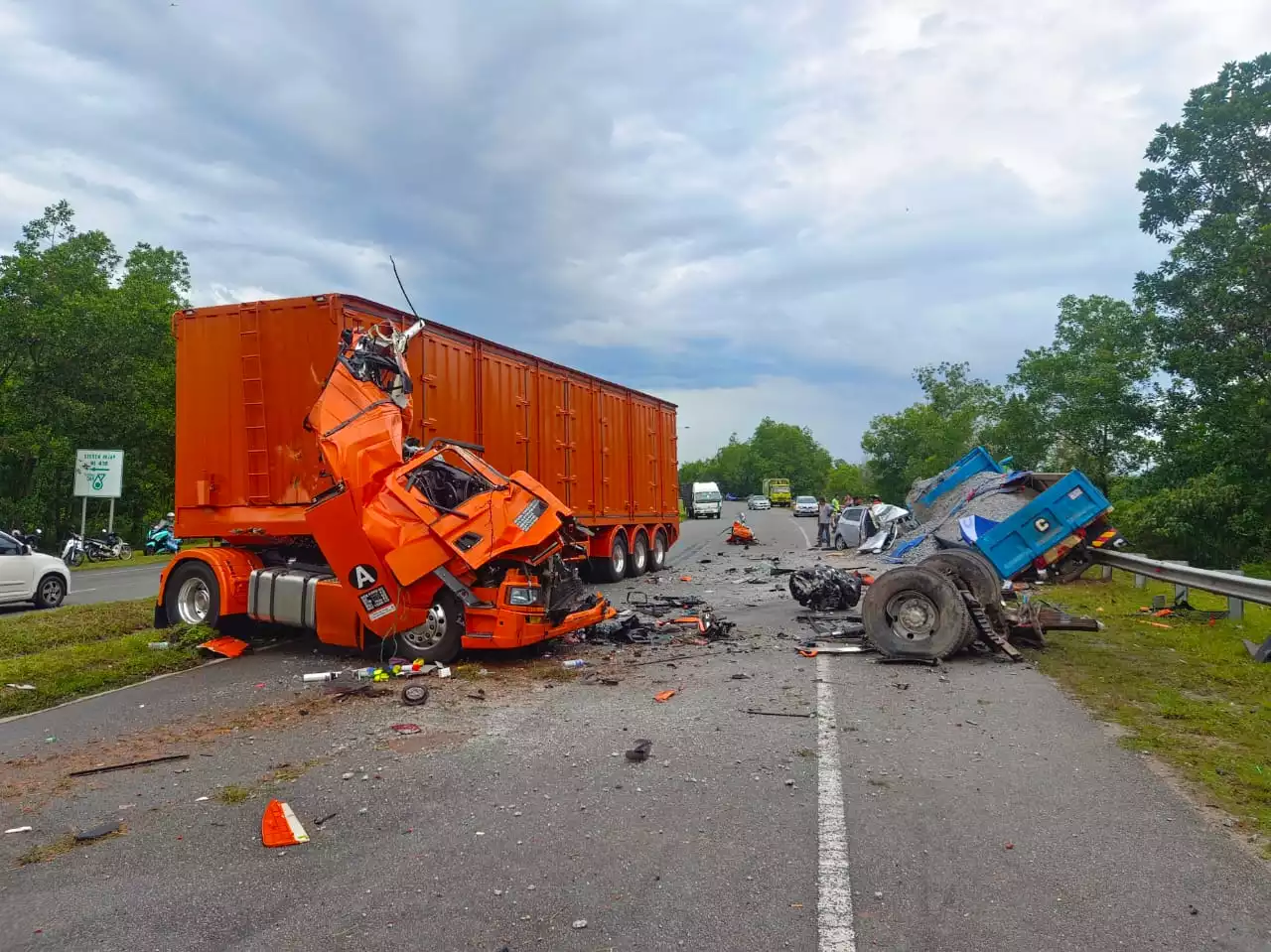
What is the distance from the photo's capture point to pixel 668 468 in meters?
22.5

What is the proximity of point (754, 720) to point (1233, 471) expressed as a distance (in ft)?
64.3

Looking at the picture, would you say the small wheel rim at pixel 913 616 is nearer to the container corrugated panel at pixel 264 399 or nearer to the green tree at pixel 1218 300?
the container corrugated panel at pixel 264 399

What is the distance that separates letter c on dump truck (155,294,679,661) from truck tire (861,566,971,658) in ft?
9.33

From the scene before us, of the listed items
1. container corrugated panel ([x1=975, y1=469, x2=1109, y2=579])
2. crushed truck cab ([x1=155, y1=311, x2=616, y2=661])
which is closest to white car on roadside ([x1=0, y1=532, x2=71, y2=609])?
crushed truck cab ([x1=155, y1=311, x2=616, y2=661])

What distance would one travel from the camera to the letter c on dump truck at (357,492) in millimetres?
7949

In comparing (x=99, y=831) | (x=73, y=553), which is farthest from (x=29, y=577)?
(x=73, y=553)

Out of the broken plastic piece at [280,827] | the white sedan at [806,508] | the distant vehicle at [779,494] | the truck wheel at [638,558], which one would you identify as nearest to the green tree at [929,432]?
the white sedan at [806,508]

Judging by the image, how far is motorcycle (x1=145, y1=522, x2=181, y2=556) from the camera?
2664 cm

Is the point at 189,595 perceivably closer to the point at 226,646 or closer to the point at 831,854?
the point at 226,646

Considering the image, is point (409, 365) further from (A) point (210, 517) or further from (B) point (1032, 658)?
(B) point (1032, 658)

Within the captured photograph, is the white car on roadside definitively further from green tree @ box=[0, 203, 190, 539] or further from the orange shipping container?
green tree @ box=[0, 203, 190, 539]

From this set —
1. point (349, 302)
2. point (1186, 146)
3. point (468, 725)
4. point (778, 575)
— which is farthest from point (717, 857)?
point (1186, 146)

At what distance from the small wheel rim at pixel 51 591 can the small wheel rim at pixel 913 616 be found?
507 inches

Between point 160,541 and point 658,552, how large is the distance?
54.0 ft
